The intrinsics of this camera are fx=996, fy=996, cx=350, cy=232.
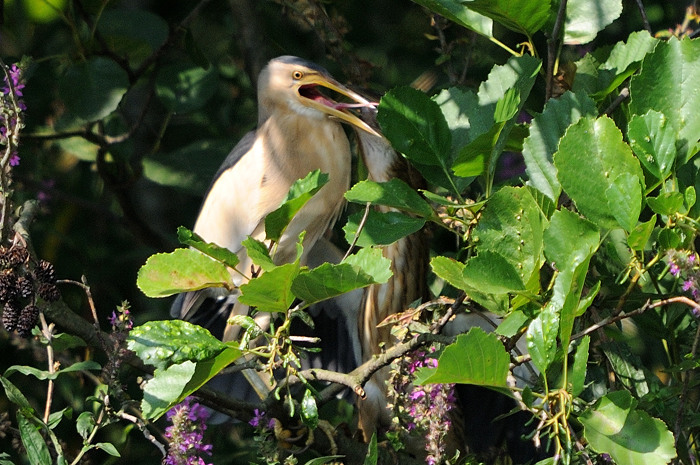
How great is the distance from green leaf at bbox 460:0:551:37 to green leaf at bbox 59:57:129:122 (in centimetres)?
112

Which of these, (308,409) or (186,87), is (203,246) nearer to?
(308,409)

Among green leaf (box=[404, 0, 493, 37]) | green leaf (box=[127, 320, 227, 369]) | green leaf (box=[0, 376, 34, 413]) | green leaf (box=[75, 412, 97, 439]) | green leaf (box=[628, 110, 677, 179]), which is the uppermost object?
green leaf (box=[404, 0, 493, 37])

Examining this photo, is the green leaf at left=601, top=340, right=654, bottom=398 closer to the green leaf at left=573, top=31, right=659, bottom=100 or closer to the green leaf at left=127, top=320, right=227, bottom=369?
the green leaf at left=573, top=31, right=659, bottom=100

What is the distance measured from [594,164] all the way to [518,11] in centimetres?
20

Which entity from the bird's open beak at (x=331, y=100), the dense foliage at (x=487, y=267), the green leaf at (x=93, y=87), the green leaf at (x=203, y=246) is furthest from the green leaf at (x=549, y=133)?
the green leaf at (x=93, y=87)

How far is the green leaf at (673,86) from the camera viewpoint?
99cm

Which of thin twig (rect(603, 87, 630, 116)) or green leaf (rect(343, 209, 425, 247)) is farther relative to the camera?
thin twig (rect(603, 87, 630, 116))

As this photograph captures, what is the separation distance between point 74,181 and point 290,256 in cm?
62

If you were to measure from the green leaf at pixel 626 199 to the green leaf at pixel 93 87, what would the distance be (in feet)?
4.31

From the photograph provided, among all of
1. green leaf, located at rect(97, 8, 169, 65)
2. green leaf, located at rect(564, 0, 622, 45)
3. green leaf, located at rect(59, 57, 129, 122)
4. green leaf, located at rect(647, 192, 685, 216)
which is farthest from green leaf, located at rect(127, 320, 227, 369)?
green leaf, located at rect(97, 8, 169, 65)

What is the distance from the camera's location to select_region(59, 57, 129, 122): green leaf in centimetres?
201

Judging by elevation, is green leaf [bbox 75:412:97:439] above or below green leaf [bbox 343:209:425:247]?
below

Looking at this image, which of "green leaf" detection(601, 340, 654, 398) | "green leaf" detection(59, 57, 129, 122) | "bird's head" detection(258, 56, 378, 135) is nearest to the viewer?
"green leaf" detection(601, 340, 654, 398)

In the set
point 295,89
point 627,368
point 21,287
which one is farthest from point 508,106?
point 295,89
